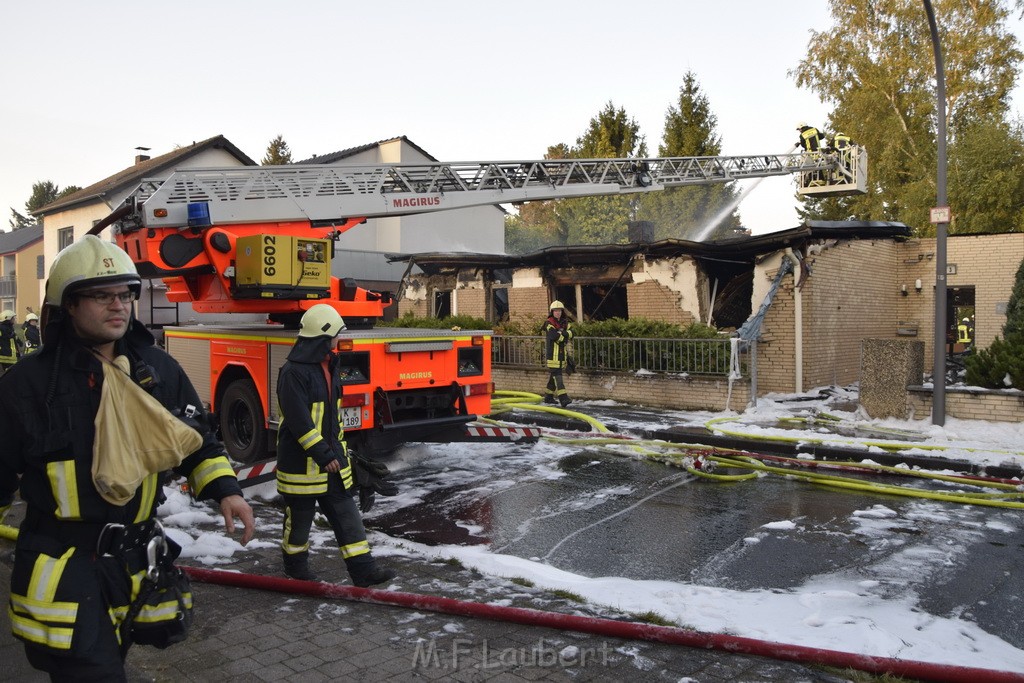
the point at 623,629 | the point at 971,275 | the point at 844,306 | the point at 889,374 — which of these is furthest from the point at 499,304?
the point at 623,629

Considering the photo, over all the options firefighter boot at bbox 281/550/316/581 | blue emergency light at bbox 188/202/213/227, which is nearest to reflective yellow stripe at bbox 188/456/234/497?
firefighter boot at bbox 281/550/316/581

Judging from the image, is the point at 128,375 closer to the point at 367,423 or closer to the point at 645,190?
the point at 367,423

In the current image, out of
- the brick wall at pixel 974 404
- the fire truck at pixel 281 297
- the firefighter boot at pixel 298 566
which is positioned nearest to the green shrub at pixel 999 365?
the brick wall at pixel 974 404

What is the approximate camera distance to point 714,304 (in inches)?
656

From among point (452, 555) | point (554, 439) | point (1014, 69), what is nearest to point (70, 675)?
point (452, 555)

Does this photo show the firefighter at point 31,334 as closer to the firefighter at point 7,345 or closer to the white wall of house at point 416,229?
the firefighter at point 7,345

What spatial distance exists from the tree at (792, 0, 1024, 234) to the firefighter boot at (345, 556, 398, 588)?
107 feet

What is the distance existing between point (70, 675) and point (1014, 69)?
126 ft

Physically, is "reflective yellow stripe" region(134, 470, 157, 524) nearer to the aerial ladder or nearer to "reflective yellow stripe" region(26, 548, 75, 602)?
"reflective yellow stripe" region(26, 548, 75, 602)

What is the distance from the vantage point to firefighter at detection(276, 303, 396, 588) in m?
4.65

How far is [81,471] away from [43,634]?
1.57ft

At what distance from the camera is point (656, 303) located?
1684 centimetres

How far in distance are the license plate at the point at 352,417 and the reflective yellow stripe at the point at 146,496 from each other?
4.98 metres

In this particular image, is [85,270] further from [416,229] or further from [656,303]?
[416,229]
